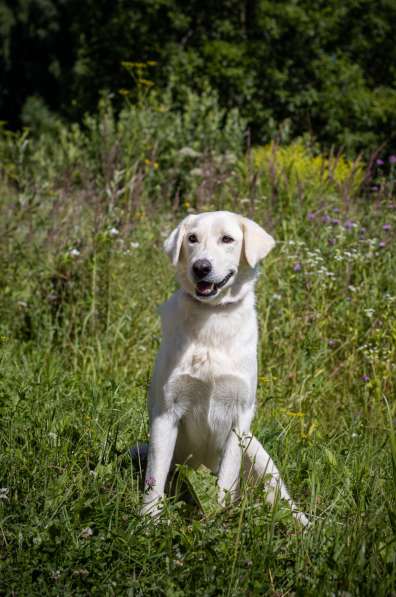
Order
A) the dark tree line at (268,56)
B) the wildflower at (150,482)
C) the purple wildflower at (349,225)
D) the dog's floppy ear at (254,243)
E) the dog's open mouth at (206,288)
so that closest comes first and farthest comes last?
1. the wildflower at (150,482)
2. the dog's open mouth at (206,288)
3. the dog's floppy ear at (254,243)
4. the purple wildflower at (349,225)
5. the dark tree line at (268,56)

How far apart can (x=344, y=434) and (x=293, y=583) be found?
4.94ft

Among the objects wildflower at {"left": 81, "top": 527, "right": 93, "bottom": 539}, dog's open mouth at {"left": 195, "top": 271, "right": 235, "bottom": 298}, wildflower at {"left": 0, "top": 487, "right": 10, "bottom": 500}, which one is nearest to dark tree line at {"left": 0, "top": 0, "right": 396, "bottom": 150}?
dog's open mouth at {"left": 195, "top": 271, "right": 235, "bottom": 298}

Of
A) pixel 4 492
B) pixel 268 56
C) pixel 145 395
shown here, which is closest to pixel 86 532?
pixel 4 492

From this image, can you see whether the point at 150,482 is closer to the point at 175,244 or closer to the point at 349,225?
the point at 175,244

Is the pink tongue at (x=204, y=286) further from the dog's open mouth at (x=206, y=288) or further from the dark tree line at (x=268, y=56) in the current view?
the dark tree line at (x=268, y=56)

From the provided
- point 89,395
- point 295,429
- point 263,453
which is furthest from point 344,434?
point 89,395

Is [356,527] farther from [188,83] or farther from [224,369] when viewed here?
[188,83]

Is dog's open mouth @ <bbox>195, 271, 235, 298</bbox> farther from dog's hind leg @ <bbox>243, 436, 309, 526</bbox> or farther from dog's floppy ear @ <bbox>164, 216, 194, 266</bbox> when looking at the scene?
dog's hind leg @ <bbox>243, 436, 309, 526</bbox>

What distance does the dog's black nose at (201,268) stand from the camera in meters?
2.95

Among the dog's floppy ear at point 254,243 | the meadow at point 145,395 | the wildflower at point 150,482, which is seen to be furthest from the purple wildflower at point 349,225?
A: the wildflower at point 150,482

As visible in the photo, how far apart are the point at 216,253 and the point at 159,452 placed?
33.4 inches

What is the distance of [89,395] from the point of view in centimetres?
380

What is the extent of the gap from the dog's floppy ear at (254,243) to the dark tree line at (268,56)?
9846 mm

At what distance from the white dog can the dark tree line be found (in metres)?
9.92
